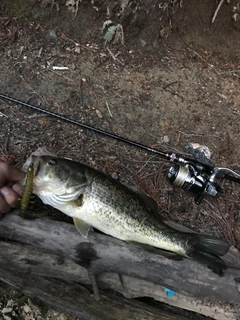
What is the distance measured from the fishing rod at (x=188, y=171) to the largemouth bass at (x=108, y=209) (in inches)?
34.2

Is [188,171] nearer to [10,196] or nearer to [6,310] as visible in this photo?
[10,196]

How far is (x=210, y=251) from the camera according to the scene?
10.5 feet

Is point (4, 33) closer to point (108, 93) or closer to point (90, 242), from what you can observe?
point (108, 93)

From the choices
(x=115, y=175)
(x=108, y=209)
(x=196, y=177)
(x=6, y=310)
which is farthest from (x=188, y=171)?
(x=6, y=310)

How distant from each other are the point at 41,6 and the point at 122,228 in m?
2.95

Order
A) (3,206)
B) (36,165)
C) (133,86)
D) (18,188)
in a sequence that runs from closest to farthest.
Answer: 1. (36,165)
2. (3,206)
3. (18,188)
4. (133,86)

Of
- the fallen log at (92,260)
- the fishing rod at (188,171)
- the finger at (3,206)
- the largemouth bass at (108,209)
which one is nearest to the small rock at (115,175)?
the fishing rod at (188,171)

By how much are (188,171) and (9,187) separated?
5.42ft

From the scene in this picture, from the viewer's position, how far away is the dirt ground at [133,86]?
425cm

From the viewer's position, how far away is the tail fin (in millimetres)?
3170

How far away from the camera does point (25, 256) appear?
126 inches

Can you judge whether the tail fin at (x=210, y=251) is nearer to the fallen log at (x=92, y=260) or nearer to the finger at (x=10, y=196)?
the fallen log at (x=92, y=260)

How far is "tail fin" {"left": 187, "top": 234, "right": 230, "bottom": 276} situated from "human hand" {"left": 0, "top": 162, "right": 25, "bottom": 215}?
1.29 metres

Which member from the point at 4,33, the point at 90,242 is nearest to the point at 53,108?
the point at 4,33
